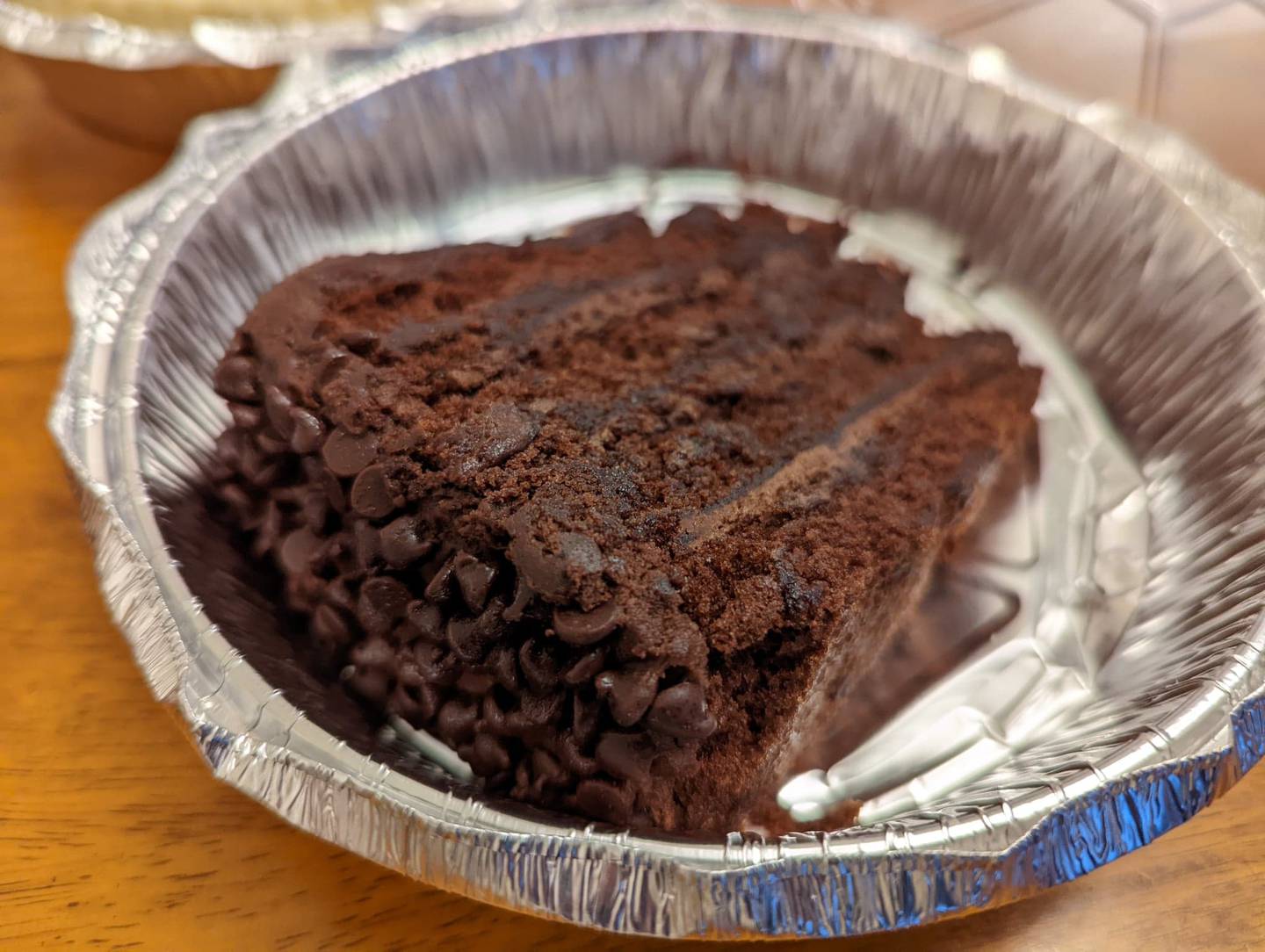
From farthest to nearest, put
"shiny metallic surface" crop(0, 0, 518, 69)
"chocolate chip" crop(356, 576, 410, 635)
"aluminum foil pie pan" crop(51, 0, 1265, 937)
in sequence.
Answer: "shiny metallic surface" crop(0, 0, 518, 69) < "chocolate chip" crop(356, 576, 410, 635) < "aluminum foil pie pan" crop(51, 0, 1265, 937)

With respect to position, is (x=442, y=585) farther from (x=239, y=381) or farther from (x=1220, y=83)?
(x=1220, y=83)

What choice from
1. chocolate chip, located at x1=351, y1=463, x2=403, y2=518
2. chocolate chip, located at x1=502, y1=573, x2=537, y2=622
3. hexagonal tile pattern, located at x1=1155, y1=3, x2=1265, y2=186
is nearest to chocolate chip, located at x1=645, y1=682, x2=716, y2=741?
chocolate chip, located at x1=502, y1=573, x2=537, y2=622

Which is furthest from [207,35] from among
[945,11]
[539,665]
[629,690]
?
[945,11]

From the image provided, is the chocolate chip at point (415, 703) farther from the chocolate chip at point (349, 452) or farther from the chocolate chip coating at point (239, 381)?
the chocolate chip coating at point (239, 381)

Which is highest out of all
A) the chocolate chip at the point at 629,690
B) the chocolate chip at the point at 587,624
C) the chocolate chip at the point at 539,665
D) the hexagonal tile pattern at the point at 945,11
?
the hexagonal tile pattern at the point at 945,11

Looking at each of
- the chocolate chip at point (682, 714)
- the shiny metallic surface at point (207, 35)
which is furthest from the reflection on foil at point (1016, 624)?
the shiny metallic surface at point (207, 35)

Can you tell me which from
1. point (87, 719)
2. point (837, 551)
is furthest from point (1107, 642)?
point (87, 719)

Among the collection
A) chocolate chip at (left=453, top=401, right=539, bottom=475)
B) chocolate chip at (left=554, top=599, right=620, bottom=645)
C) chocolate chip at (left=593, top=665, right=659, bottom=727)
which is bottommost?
chocolate chip at (left=593, top=665, right=659, bottom=727)

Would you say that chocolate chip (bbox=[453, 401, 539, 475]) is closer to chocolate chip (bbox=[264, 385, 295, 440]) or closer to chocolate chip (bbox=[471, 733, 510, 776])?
chocolate chip (bbox=[264, 385, 295, 440])
